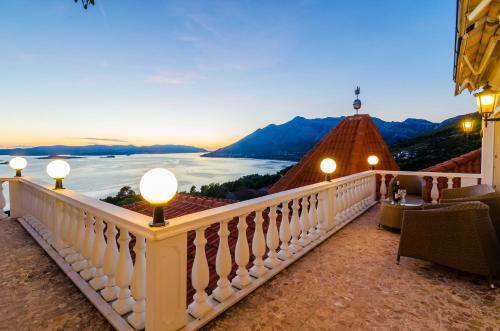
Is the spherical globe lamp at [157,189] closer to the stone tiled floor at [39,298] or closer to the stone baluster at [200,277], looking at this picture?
the stone baluster at [200,277]

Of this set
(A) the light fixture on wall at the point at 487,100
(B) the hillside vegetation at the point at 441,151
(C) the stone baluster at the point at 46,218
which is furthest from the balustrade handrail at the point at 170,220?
(B) the hillside vegetation at the point at 441,151

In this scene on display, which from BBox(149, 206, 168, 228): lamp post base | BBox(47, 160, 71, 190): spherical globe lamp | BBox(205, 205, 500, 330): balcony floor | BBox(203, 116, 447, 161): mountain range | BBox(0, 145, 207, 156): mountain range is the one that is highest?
BBox(203, 116, 447, 161): mountain range

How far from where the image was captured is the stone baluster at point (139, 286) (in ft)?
4.96

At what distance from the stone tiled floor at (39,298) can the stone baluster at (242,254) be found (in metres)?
1.02

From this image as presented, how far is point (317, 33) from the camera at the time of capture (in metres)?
8.02

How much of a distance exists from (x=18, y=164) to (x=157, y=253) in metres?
4.61

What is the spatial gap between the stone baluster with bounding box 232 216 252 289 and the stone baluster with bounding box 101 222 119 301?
3.14 ft

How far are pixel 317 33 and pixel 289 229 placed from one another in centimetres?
784

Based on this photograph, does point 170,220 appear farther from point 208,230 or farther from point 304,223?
point 208,230

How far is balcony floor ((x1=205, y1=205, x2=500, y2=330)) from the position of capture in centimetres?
168

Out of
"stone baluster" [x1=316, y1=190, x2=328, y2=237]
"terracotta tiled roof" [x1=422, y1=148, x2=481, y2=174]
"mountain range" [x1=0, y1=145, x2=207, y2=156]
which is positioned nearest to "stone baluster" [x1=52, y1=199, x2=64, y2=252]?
Answer: "stone baluster" [x1=316, y1=190, x2=328, y2=237]

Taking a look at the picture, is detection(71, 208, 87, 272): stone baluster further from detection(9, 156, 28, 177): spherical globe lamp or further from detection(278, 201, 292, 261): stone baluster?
detection(9, 156, 28, 177): spherical globe lamp

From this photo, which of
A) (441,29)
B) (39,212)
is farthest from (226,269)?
(441,29)

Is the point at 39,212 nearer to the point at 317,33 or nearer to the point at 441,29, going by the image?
the point at 317,33
